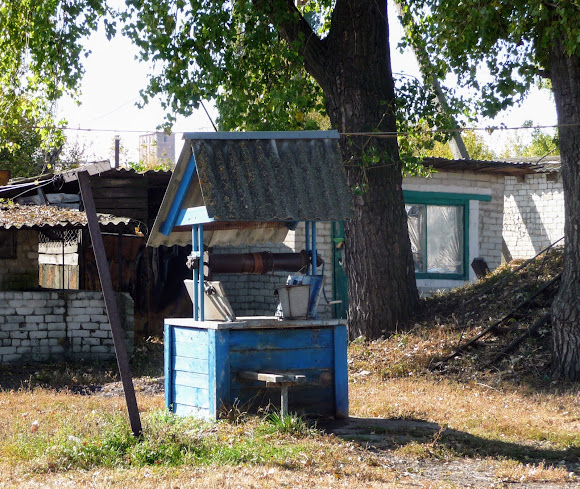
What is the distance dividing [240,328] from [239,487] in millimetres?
2349

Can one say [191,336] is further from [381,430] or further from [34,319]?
[34,319]

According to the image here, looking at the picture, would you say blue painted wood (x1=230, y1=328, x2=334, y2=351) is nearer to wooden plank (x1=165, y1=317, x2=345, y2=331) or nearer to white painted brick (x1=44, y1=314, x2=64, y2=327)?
wooden plank (x1=165, y1=317, x2=345, y2=331)

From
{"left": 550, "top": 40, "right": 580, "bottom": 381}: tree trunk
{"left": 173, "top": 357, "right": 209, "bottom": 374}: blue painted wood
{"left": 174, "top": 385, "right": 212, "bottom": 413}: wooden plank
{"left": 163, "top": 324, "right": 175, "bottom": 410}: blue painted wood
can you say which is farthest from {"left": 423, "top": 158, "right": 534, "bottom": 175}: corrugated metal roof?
{"left": 174, "top": 385, "right": 212, "bottom": 413}: wooden plank

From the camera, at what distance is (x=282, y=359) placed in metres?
8.16

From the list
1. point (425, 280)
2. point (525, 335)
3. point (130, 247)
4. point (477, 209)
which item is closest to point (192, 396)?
point (525, 335)

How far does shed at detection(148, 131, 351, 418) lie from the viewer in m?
7.88

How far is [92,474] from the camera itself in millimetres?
6227

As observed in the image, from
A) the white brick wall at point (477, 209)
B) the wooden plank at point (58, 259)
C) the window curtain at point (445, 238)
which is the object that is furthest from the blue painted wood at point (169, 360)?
the window curtain at point (445, 238)

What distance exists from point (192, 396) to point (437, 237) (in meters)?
12.0

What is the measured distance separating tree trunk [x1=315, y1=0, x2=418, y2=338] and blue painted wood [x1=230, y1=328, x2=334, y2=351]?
4.74 metres

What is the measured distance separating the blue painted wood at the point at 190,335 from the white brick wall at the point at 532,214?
16.7 metres

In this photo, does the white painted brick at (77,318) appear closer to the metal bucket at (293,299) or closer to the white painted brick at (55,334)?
the white painted brick at (55,334)

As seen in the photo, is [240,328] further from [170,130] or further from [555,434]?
[170,130]

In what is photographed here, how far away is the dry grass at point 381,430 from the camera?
20.5 ft
